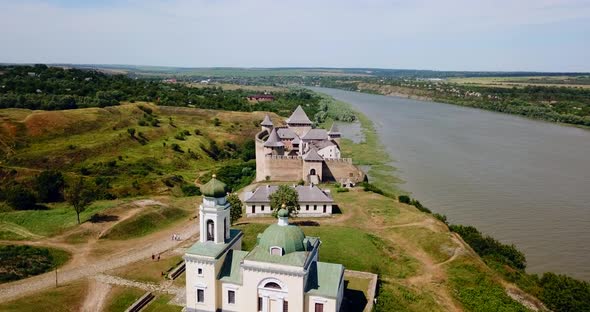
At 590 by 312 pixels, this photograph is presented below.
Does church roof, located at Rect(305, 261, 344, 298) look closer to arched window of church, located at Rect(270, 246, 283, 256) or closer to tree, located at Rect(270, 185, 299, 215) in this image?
arched window of church, located at Rect(270, 246, 283, 256)

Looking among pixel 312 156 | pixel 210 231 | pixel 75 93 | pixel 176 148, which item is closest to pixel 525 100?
pixel 312 156

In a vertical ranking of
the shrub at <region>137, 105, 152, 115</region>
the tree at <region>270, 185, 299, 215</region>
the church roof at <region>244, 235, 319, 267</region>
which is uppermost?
the shrub at <region>137, 105, 152, 115</region>

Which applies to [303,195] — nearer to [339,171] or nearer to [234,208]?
[234,208]

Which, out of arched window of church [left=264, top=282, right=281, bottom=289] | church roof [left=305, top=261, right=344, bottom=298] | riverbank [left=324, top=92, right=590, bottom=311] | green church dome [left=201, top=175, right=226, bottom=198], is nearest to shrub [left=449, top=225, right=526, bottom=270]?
riverbank [left=324, top=92, right=590, bottom=311]

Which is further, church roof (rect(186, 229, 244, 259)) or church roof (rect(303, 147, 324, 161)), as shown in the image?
church roof (rect(303, 147, 324, 161))

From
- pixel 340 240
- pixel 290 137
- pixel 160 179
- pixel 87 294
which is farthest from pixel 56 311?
pixel 290 137

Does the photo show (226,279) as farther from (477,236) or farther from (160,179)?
(160,179)
